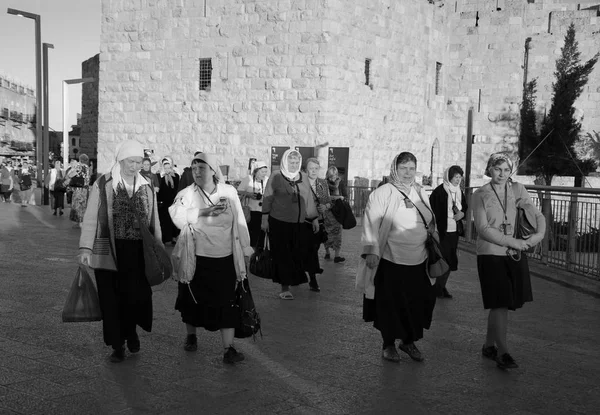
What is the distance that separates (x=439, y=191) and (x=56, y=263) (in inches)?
222

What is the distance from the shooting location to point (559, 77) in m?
27.4

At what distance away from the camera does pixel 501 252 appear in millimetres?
6070

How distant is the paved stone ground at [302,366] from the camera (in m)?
4.88

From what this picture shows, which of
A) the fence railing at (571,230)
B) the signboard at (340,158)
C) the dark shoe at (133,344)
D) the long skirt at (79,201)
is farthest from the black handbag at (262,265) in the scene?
the signboard at (340,158)

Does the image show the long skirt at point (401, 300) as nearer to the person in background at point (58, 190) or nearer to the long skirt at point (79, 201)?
the long skirt at point (79, 201)

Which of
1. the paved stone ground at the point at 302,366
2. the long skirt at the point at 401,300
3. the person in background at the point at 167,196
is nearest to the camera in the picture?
the paved stone ground at the point at 302,366

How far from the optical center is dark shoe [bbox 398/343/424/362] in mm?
6066

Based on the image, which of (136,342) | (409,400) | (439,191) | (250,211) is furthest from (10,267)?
(409,400)

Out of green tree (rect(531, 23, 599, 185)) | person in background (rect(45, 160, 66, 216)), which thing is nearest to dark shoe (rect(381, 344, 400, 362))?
person in background (rect(45, 160, 66, 216))

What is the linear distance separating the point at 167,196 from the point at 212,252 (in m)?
8.17

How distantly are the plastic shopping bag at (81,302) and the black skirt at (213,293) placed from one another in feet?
2.46

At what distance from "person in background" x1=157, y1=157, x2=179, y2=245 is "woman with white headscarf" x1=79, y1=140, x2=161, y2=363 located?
7911 millimetres

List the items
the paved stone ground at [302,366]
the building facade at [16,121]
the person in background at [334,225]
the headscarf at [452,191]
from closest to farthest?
the paved stone ground at [302,366] < the headscarf at [452,191] < the person in background at [334,225] < the building facade at [16,121]

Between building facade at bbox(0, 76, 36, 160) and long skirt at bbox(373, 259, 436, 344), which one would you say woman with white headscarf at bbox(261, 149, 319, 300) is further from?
building facade at bbox(0, 76, 36, 160)
